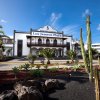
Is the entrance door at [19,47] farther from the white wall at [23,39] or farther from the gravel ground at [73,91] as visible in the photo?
the gravel ground at [73,91]

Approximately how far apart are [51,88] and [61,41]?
4805cm

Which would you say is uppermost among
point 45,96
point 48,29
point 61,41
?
point 48,29

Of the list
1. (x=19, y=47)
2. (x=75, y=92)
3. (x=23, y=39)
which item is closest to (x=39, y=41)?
(x=23, y=39)

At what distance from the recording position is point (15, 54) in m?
55.7

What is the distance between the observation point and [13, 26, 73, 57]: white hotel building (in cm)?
5578

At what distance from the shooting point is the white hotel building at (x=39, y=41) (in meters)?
55.8

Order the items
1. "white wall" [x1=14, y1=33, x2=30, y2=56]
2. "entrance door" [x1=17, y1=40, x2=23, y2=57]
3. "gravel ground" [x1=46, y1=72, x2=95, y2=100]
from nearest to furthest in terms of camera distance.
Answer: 1. "gravel ground" [x1=46, y1=72, x2=95, y2=100]
2. "white wall" [x1=14, y1=33, x2=30, y2=56]
3. "entrance door" [x1=17, y1=40, x2=23, y2=57]

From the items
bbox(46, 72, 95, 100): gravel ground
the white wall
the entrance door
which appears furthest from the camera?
the entrance door

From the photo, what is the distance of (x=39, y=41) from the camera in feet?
188

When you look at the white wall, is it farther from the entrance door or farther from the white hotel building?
the entrance door

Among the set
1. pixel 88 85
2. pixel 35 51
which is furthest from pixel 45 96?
pixel 35 51

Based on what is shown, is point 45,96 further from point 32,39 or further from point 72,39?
point 72,39

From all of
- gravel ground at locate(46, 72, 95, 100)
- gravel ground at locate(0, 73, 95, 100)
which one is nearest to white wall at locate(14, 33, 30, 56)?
gravel ground at locate(0, 73, 95, 100)

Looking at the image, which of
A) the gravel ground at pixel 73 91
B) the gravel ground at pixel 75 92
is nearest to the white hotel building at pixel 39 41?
the gravel ground at pixel 73 91
